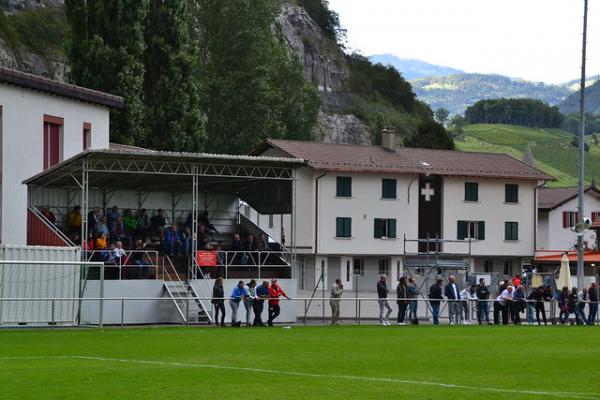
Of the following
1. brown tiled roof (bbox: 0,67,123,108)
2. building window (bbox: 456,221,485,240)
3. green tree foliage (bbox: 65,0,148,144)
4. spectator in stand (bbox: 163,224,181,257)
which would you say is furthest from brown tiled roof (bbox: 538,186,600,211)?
spectator in stand (bbox: 163,224,181,257)

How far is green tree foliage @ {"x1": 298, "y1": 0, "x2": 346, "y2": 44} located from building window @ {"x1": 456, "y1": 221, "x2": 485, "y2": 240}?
7558cm

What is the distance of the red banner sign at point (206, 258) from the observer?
45.6m

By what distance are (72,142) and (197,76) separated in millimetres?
36724

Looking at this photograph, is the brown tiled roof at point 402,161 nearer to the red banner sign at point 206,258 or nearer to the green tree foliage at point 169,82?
the green tree foliage at point 169,82

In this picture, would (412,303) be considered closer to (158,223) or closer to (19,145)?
(158,223)

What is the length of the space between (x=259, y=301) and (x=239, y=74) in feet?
147

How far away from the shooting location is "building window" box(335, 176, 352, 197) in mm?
76625

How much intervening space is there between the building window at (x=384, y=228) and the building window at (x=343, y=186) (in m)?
2.69

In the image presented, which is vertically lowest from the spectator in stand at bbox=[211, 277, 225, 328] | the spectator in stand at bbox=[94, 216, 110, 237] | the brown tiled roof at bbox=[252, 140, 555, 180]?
the spectator in stand at bbox=[211, 277, 225, 328]

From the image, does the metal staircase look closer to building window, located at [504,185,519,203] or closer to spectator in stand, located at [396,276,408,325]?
spectator in stand, located at [396,276,408,325]

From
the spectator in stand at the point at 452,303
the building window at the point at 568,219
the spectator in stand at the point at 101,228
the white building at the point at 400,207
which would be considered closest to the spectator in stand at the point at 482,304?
the spectator in stand at the point at 452,303

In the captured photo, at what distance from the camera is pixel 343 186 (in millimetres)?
76938

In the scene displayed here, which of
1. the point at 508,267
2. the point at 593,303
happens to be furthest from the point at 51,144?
Result: the point at 508,267

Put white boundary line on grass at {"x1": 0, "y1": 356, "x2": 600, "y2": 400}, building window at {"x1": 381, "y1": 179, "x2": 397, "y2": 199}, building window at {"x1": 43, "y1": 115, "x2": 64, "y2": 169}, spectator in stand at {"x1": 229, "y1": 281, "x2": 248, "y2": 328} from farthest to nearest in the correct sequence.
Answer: building window at {"x1": 381, "y1": 179, "x2": 397, "y2": 199}, building window at {"x1": 43, "y1": 115, "x2": 64, "y2": 169}, spectator in stand at {"x1": 229, "y1": 281, "x2": 248, "y2": 328}, white boundary line on grass at {"x1": 0, "y1": 356, "x2": 600, "y2": 400}
